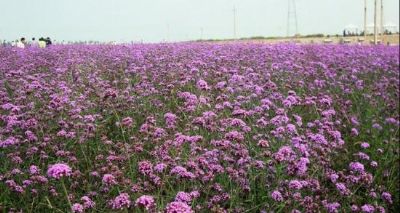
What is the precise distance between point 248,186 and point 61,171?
5.72 feet


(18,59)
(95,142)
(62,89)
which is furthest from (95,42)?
(95,142)

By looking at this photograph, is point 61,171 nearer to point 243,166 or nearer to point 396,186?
point 243,166

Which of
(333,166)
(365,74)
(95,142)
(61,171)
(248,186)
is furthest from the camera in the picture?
(365,74)

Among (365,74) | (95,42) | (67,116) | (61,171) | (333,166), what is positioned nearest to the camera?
(61,171)

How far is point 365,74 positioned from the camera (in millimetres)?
11055

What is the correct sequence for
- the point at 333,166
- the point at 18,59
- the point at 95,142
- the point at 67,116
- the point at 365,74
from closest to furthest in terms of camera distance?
the point at 95,142 → the point at 67,116 → the point at 333,166 → the point at 18,59 → the point at 365,74

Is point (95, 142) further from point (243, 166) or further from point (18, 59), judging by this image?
point (18, 59)

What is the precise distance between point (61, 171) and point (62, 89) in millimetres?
3191

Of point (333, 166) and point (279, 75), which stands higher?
point (279, 75)

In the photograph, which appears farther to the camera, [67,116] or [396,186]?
[396,186]

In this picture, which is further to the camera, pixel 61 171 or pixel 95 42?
pixel 95 42

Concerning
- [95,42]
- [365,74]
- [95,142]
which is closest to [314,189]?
[95,142]

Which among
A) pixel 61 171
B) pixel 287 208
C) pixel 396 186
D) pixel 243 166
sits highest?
pixel 61 171

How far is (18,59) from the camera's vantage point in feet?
29.0
